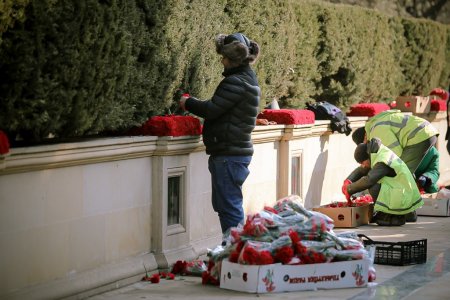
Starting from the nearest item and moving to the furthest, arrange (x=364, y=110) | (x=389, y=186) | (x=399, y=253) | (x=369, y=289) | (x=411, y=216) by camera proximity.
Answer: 1. (x=369, y=289)
2. (x=399, y=253)
3. (x=389, y=186)
4. (x=411, y=216)
5. (x=364, y=110)

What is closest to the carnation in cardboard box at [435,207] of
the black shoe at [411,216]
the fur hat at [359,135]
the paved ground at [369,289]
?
the black shoe at [411,216]

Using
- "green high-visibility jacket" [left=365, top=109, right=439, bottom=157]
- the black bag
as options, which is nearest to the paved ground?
"green high-visibility jacket" [left=365, top=109, right=439, bottom=157]

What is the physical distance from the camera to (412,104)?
19375 millimetres

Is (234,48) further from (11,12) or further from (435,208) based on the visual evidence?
(435,208)

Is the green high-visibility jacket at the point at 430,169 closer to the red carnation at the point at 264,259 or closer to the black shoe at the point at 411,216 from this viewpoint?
the black shoe at the point at 411,216

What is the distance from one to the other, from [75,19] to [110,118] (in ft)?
3.42

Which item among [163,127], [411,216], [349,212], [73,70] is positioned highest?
[73,70]

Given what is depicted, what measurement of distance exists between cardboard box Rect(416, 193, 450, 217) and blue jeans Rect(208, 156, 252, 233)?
506 cm

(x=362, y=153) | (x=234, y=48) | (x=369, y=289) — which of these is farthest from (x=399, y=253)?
(x=362, y=153)

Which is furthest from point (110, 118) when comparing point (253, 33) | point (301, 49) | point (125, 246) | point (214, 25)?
point (301, 49)

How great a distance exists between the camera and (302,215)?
9219 mm

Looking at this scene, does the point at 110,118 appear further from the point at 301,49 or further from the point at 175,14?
the point at 301,49

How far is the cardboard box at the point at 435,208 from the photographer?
46.8ft

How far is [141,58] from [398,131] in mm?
5355
